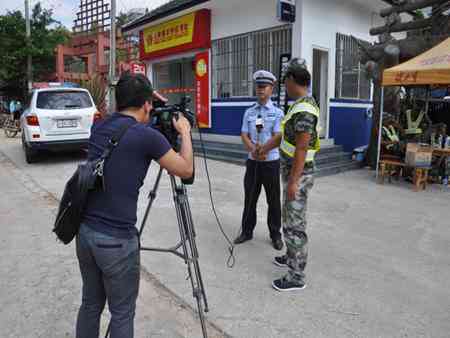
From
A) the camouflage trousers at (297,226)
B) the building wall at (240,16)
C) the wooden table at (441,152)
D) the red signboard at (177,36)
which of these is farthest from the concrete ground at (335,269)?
the red signboard at (177,36)

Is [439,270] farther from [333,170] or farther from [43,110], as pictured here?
[43,110]

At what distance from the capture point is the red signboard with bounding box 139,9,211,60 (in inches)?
402

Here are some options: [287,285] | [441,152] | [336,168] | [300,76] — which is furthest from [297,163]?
[336,168]

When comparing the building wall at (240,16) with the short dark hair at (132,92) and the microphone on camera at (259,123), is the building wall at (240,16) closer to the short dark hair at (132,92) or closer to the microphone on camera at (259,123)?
the microphone on camera at (259,123)

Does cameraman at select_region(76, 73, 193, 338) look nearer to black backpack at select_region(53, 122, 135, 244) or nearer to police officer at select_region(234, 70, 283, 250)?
black backpack at select_region(53, 122, 135, 244)

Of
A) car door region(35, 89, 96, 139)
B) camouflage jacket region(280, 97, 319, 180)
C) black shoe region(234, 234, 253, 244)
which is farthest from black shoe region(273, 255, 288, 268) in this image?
car door region(35, 89, 96, 139)

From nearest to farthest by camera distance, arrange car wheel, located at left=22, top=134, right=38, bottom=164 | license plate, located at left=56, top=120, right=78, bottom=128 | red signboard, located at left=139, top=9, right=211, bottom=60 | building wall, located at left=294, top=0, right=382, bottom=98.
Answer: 1. license plate, located at left=56, top=120, right=78, bottom=128
2. building wall, located at left=294, top=0, right=382, bottom=98
3. car wheel, located at left=22, top=134, right=38, bottom=164
4. red signboard, located at left=139, top=9, right=211, bottom=60

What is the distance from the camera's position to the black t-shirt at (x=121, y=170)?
67.7 inches

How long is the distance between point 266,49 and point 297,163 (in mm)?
6908

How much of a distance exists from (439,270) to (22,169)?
7854mm

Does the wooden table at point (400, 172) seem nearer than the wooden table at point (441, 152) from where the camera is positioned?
Yes

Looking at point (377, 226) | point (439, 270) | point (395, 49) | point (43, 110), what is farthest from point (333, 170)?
point (43, 110)

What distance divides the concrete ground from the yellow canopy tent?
6.32 feet

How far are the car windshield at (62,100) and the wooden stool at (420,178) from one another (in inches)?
267
